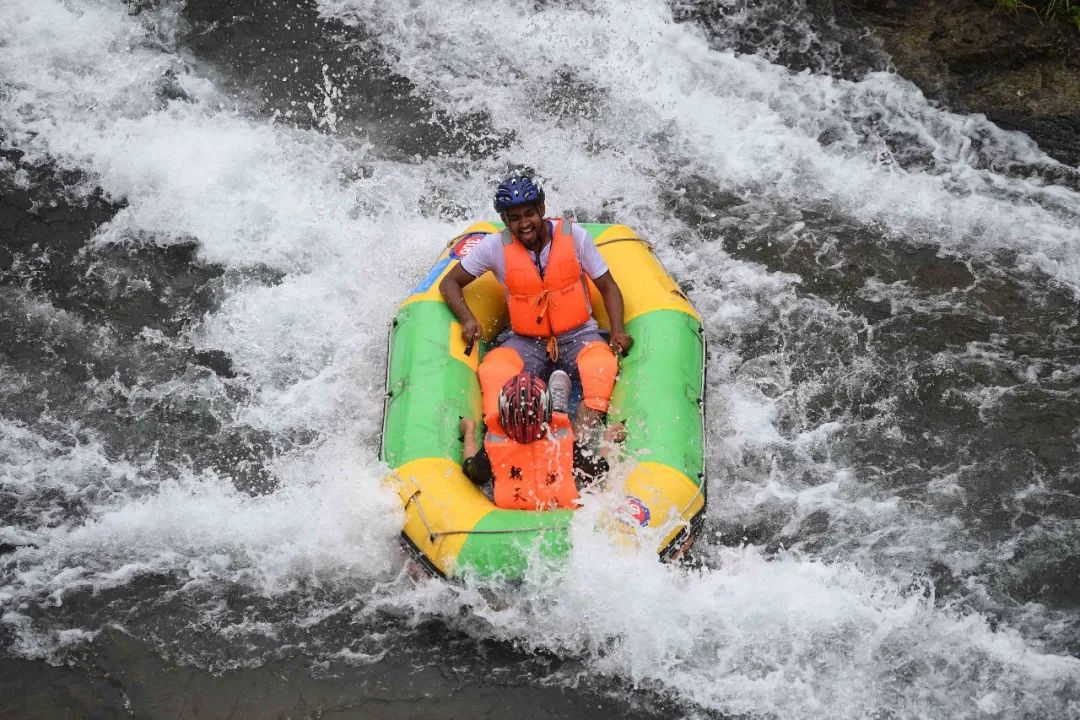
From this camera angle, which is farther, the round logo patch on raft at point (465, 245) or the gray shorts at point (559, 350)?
the round logo patch on raft at point (465, 245)

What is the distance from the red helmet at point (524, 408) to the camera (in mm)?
5590

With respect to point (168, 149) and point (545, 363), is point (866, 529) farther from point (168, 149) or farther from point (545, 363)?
point (168, 149)

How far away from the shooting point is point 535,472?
19.1 feet

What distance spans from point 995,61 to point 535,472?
596 cm

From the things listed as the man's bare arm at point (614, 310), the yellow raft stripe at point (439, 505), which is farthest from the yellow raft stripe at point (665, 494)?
the man's bare arm at point (614, 310)

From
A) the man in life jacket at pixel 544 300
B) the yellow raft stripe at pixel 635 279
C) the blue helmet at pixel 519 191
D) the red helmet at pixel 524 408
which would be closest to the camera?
the red helmet at pixel 524 408

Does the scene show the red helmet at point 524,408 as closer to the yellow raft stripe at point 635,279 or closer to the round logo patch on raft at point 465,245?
the yellow raft stripe at point 635,279

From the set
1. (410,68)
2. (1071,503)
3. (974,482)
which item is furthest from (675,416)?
(410,68)

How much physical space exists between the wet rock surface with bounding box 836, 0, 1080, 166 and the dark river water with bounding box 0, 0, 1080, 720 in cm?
25

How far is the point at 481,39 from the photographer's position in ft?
33.2

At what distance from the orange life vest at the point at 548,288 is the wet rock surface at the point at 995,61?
447 cm

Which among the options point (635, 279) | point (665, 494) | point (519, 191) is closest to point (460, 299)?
point (519, 191)

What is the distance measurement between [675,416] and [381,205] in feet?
11.4

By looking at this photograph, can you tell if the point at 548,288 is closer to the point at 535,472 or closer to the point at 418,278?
the point at 535,472
